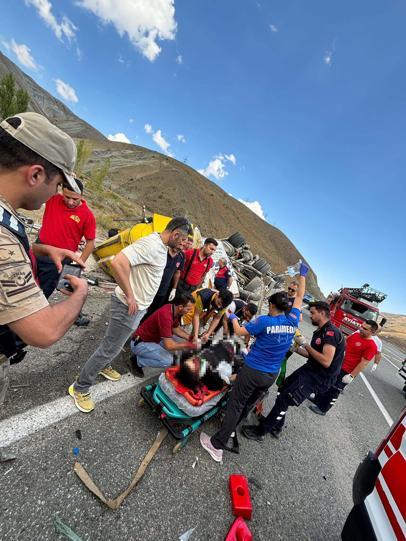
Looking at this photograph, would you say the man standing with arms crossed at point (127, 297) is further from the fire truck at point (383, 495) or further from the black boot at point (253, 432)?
the fire truck at point (383, 495)

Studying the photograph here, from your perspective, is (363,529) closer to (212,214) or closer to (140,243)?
(140,243)

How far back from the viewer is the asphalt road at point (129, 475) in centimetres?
169

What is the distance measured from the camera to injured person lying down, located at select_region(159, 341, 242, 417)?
250 centimetres

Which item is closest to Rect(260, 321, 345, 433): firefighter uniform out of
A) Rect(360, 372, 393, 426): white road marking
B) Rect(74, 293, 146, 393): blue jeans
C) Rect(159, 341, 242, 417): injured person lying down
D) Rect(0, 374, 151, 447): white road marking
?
Rect(159, 341, 242, 417): injured person lying down

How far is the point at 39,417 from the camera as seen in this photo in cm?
217

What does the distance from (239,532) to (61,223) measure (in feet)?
12.2

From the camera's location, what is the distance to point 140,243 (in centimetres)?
248

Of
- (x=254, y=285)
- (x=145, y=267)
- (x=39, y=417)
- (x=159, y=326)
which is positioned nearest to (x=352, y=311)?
(x=254, y=285)

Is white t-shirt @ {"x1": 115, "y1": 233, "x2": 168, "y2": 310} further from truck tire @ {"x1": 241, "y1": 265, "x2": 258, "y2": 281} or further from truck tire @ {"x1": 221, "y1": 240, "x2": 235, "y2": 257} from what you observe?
truck tire @ {"x1": 221, "y1": 240, "x2": 235, "y2": 257}

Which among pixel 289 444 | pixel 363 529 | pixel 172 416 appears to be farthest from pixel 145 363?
pixel 363 529

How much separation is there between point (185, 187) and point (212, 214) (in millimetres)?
6381

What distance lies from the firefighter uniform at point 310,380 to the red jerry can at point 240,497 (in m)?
0.94

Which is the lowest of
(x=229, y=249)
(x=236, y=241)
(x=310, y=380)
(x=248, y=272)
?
(x=310, y=380)

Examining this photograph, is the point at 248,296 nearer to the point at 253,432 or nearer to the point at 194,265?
the point at 194,265
